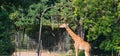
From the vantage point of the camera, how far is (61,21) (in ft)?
96.9

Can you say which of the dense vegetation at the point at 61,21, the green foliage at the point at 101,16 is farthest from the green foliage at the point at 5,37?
the green foliage at the point at 101,16

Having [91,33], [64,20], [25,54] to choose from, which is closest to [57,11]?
[64,20]

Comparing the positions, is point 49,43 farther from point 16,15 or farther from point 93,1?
point 93,1

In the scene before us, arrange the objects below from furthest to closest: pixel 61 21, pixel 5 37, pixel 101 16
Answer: pixel 61 21
pixel 5 37
pixel 101 16

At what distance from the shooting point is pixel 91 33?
23328 millimetres

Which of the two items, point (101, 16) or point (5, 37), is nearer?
point (101, 16)

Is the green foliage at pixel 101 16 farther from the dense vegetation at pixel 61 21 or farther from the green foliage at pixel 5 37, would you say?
the green foliage at pixel 5 37

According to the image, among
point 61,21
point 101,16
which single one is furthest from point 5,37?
point 101,16

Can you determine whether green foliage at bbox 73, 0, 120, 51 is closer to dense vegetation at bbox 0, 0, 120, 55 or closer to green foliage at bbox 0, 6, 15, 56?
dense vegetation at bbox 0, 0, 120, 55

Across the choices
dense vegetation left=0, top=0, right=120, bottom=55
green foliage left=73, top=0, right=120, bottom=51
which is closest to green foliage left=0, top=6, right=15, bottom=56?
dense vegetation left=0, top=0, right=120, bottom=55

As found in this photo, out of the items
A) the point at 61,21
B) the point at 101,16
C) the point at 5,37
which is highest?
the point at 101,16

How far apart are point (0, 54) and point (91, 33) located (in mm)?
6243

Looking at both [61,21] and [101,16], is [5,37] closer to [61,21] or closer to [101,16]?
[61,21]

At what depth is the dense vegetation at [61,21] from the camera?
73.6ft
